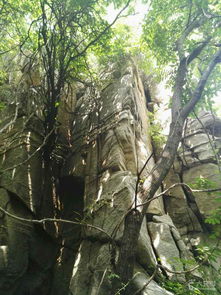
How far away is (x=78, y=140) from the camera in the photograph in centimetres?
780

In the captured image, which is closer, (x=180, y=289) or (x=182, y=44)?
(x=180, y=289)

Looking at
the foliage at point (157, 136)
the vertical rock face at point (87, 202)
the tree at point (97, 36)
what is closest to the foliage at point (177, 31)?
the tree at point (97, 36)

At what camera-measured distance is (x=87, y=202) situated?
6.00 m

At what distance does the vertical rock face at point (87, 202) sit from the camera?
4.77 m

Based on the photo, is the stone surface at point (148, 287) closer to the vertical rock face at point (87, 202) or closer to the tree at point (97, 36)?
the vertical rock face at point (87, 202)

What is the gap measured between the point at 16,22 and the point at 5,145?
12.5 ft

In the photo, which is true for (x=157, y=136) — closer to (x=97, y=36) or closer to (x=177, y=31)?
(x=177, y=31)

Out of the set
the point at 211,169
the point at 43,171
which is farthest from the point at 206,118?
the point at 43,171

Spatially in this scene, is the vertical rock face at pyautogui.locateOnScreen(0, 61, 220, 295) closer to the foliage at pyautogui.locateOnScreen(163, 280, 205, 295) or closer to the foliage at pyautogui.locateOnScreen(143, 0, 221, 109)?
the foliage at pyautogui.locateOnScreen(163, 280, 205, 295)

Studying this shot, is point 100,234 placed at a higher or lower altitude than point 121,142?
lower

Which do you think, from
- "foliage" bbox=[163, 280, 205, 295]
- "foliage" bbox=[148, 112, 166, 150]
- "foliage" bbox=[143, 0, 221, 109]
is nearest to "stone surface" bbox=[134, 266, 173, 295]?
"foliage" bbox=[163, 280, 205, 295]

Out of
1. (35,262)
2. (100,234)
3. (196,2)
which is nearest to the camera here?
(100,234)

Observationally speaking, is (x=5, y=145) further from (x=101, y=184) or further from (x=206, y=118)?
(x=206, y=118)

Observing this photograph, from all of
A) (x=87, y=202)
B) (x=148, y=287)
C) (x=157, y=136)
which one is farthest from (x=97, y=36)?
(x=148, y=287)
